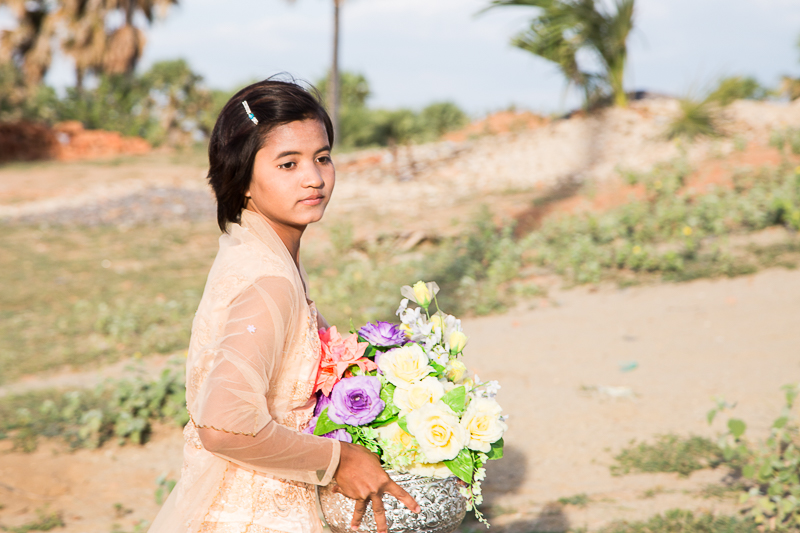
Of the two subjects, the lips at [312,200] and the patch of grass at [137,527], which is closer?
the lips at [312,200]

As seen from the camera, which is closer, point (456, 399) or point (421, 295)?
point (456, 399)

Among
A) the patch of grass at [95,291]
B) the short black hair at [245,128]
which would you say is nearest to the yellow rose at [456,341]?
the short black hair at [245,128]

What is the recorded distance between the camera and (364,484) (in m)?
1.39

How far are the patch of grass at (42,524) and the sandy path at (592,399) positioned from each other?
0.05 m

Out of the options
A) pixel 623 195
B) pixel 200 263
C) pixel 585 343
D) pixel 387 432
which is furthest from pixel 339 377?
pixel 623 195

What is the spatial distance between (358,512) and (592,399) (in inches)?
128

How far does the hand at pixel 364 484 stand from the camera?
1392 millimetres

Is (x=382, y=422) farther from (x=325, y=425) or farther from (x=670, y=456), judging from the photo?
(x=670, y=456)

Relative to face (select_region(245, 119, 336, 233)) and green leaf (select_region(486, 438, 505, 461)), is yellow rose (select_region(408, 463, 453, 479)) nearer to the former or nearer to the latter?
green leaf (select_region(486, 438, 505, 461))

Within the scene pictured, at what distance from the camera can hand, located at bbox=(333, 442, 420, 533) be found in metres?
1.39

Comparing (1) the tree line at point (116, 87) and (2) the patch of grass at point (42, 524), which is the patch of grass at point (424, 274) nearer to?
(2) the patch of grass at point (42, 524)

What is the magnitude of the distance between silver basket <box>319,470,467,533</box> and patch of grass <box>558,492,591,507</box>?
1972mm

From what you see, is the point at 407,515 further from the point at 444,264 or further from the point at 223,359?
the point at 444,264

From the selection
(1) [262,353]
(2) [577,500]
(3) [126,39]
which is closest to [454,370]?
(1) [262,353]
